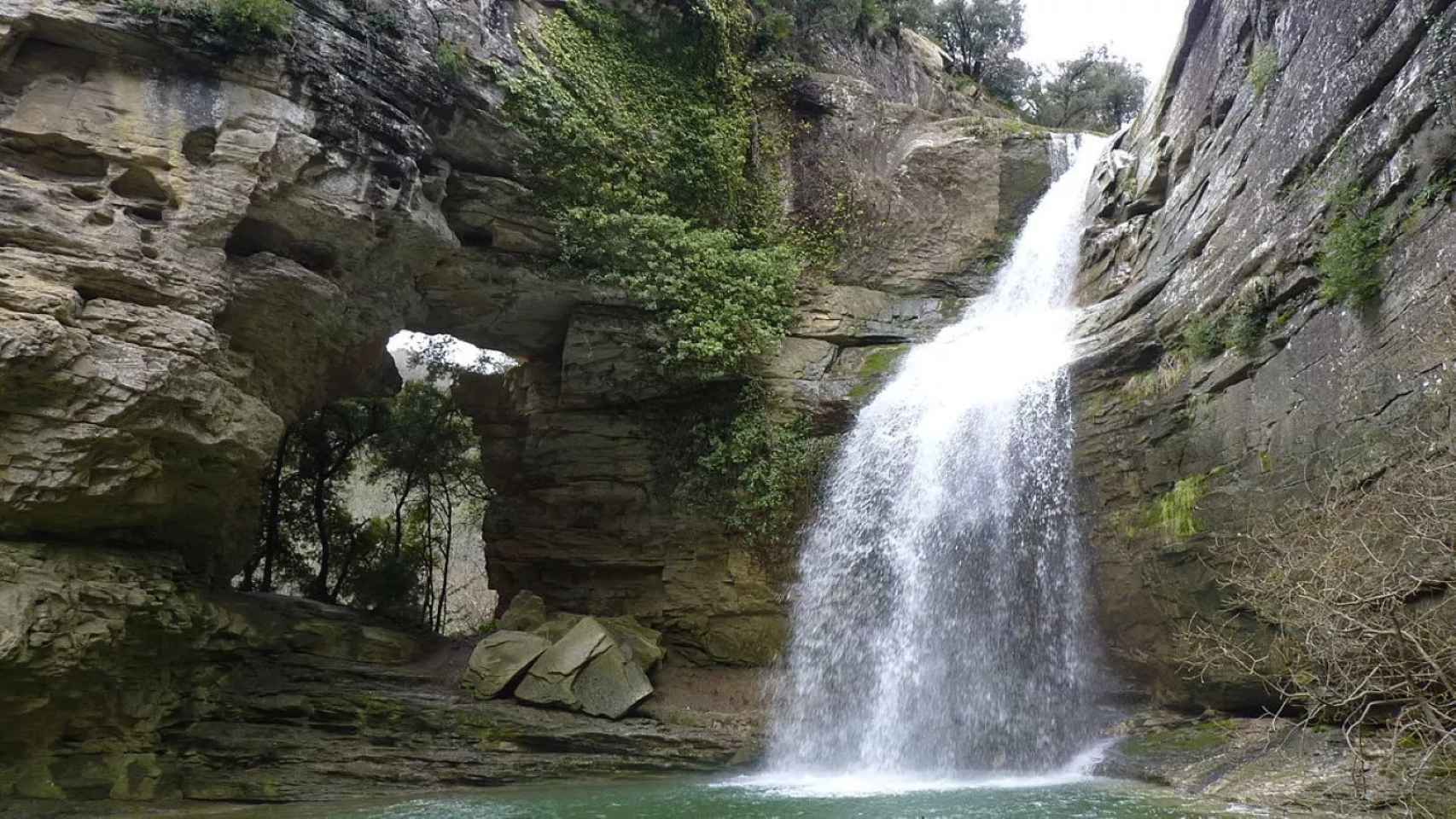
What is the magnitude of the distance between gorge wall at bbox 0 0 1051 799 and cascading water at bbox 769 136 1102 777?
123 centimetres

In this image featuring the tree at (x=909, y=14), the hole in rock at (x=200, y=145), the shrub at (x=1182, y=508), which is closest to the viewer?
the shrub at (x=1182, y=508)

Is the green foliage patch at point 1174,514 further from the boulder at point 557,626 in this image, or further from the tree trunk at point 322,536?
the tree trunk at point 322,536

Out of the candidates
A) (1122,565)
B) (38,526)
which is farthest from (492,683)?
(1122,565)

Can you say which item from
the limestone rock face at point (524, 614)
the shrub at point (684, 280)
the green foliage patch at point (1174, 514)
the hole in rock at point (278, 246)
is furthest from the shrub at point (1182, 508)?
the hole in rock at point (278, 246)

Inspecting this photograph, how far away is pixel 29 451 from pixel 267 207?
12.7 ft

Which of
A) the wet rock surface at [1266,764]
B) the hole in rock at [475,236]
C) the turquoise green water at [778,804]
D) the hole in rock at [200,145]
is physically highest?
the hole in rock at [475,236]

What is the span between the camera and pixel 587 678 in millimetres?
12602

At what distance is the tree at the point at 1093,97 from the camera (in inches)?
1064

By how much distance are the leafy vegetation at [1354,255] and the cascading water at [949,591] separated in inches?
152

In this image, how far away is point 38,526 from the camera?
9359 mm

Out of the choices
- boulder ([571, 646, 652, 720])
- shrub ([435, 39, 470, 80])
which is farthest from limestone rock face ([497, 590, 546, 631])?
shrub ([435, 39, 470, 80])

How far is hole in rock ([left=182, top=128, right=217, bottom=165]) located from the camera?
10.5m

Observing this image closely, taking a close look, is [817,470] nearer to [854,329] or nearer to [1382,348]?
[854,329]

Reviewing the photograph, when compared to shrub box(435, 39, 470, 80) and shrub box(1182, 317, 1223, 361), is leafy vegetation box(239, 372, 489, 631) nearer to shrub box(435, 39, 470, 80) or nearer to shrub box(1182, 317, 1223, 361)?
shrub box(435, 39, 470, 80)
